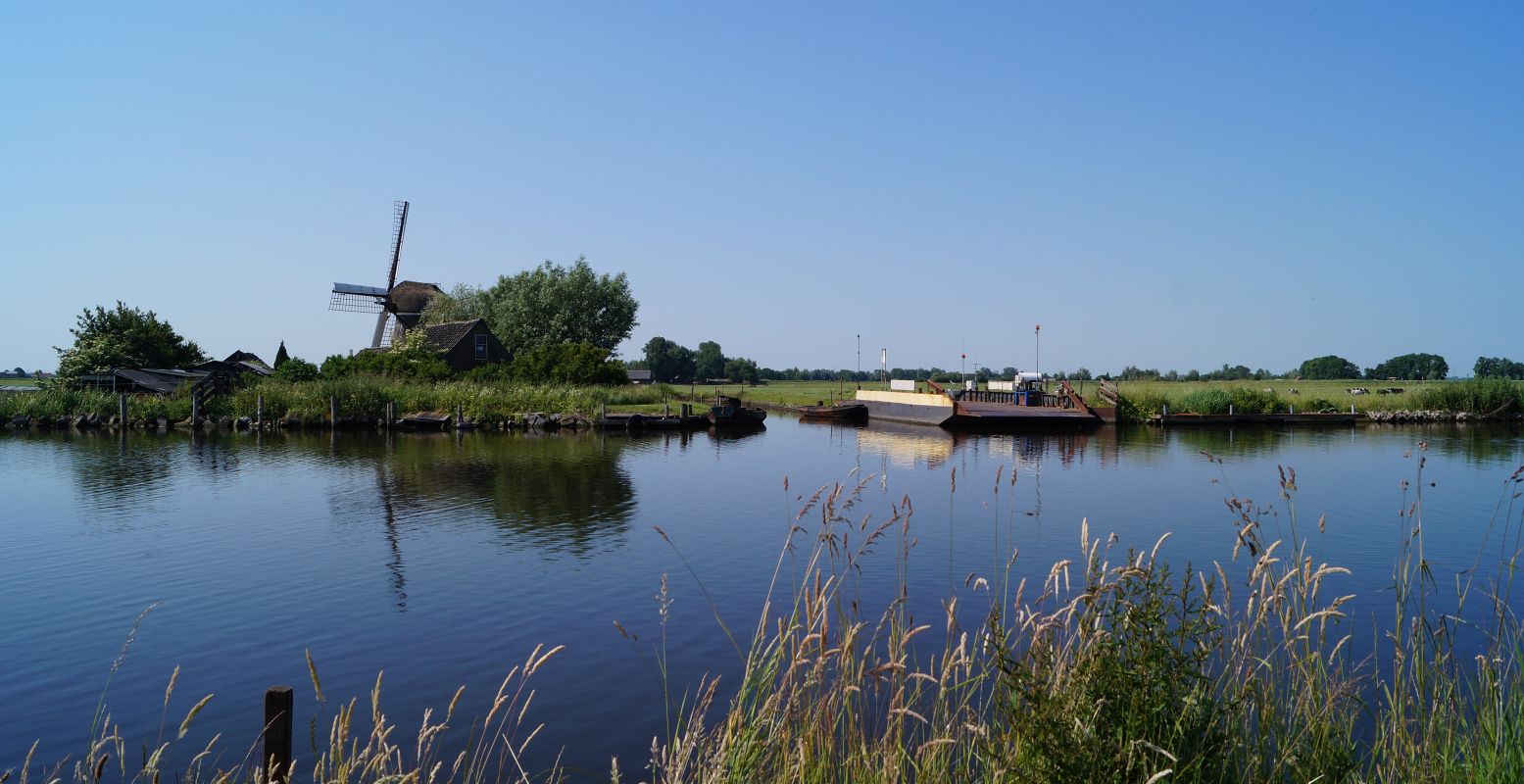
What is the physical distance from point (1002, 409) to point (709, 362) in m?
103

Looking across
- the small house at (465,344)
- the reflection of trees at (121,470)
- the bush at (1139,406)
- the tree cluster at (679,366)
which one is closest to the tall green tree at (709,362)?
the tree cluster at (679,366)

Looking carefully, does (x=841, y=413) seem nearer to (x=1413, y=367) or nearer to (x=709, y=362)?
(x=709, y=362)

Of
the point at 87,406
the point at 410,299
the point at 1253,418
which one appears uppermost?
the point at 410,299

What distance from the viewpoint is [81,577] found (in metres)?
14.8

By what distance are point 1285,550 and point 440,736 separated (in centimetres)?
1208

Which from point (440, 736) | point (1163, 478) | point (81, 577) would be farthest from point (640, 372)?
point (440, 736)

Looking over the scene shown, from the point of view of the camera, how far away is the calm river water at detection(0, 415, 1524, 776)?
9888 millimetres

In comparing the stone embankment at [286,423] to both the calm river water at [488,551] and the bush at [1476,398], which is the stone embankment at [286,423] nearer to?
the calm river water at [488,551]

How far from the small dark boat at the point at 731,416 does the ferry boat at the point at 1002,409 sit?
10.8 m

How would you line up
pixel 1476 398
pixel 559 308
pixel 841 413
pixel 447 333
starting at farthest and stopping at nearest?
pixel 559 308 < pixel 447 333 < pixel 841 413 < pixel 1476 398

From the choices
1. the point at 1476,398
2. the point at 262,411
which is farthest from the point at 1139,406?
the point at 262,411

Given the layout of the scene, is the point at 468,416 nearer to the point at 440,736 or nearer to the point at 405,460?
the point at 405,460

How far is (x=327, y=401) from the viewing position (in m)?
49.8

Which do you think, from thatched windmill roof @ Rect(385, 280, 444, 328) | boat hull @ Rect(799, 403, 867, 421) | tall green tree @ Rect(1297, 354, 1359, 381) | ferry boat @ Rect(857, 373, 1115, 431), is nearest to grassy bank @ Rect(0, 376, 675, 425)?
boat hull @ Rect(799, 403, 867, 421)
